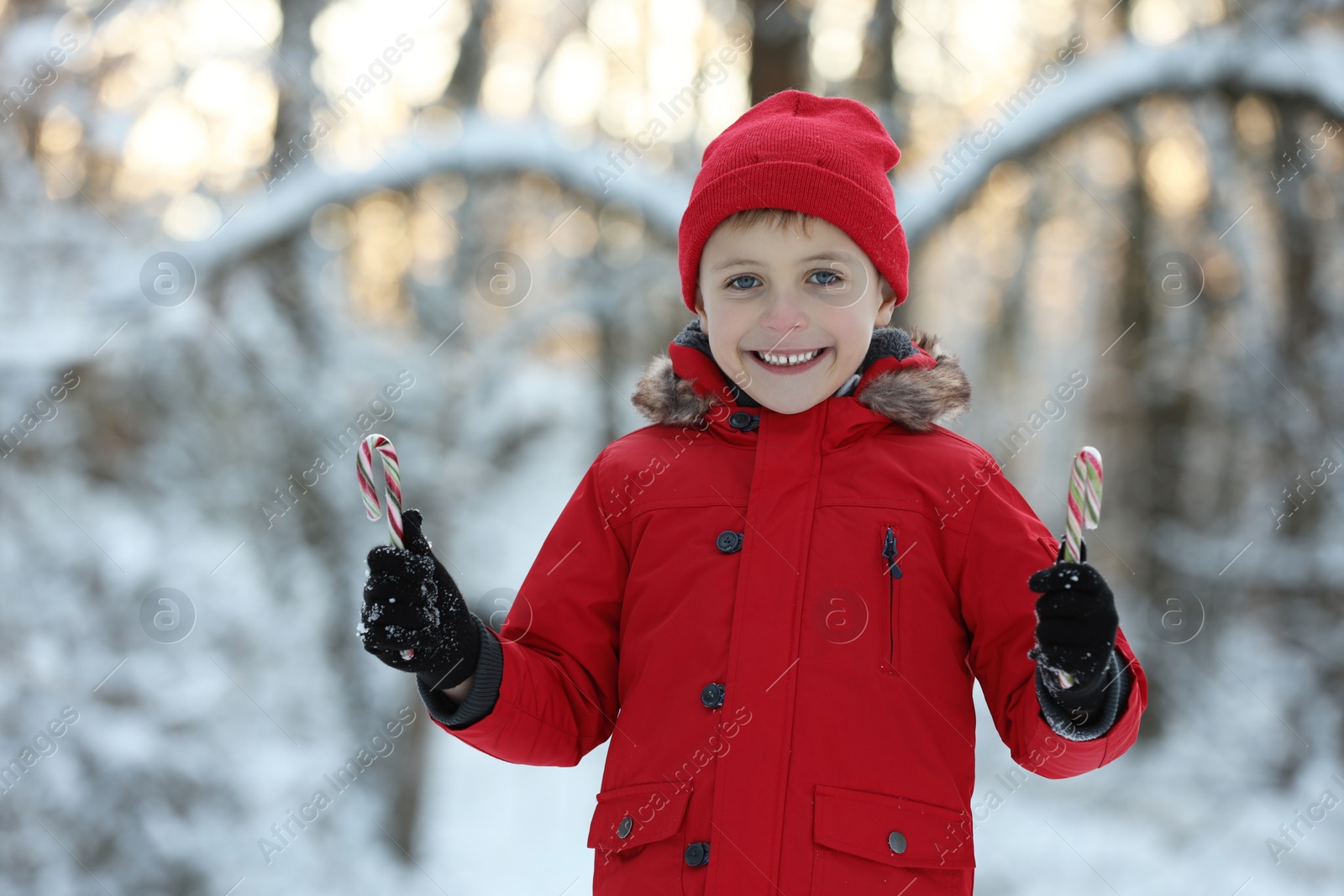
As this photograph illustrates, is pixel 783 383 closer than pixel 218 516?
Yes

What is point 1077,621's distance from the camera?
4.21 ft

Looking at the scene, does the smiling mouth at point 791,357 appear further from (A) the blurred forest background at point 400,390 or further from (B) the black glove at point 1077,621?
(A) the blurred forest background at point 400,390

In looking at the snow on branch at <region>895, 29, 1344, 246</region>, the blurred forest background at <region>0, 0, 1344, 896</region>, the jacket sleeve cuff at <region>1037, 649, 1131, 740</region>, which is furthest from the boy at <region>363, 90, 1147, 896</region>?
the blurred forest background at <region>0, 0, 1344, 896</region>

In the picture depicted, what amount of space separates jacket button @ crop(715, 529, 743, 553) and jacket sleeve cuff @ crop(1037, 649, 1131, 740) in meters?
0.45

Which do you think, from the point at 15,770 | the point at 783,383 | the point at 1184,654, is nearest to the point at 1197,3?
the point at 1184,654

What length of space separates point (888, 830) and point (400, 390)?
11.3 feet

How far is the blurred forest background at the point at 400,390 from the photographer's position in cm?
411

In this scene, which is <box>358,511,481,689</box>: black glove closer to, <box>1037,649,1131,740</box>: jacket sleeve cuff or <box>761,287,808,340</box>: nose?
<box>761,287,808,340</box>: nose

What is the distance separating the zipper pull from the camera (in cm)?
152

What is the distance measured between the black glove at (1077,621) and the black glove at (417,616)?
782 mm

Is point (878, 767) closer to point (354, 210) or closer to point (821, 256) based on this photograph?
Answer: point (821, 256)

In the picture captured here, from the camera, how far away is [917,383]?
165 centimetres

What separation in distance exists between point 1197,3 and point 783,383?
356 centimetres

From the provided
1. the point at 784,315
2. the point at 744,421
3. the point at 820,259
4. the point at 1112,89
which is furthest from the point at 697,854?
the point at 1112,89
